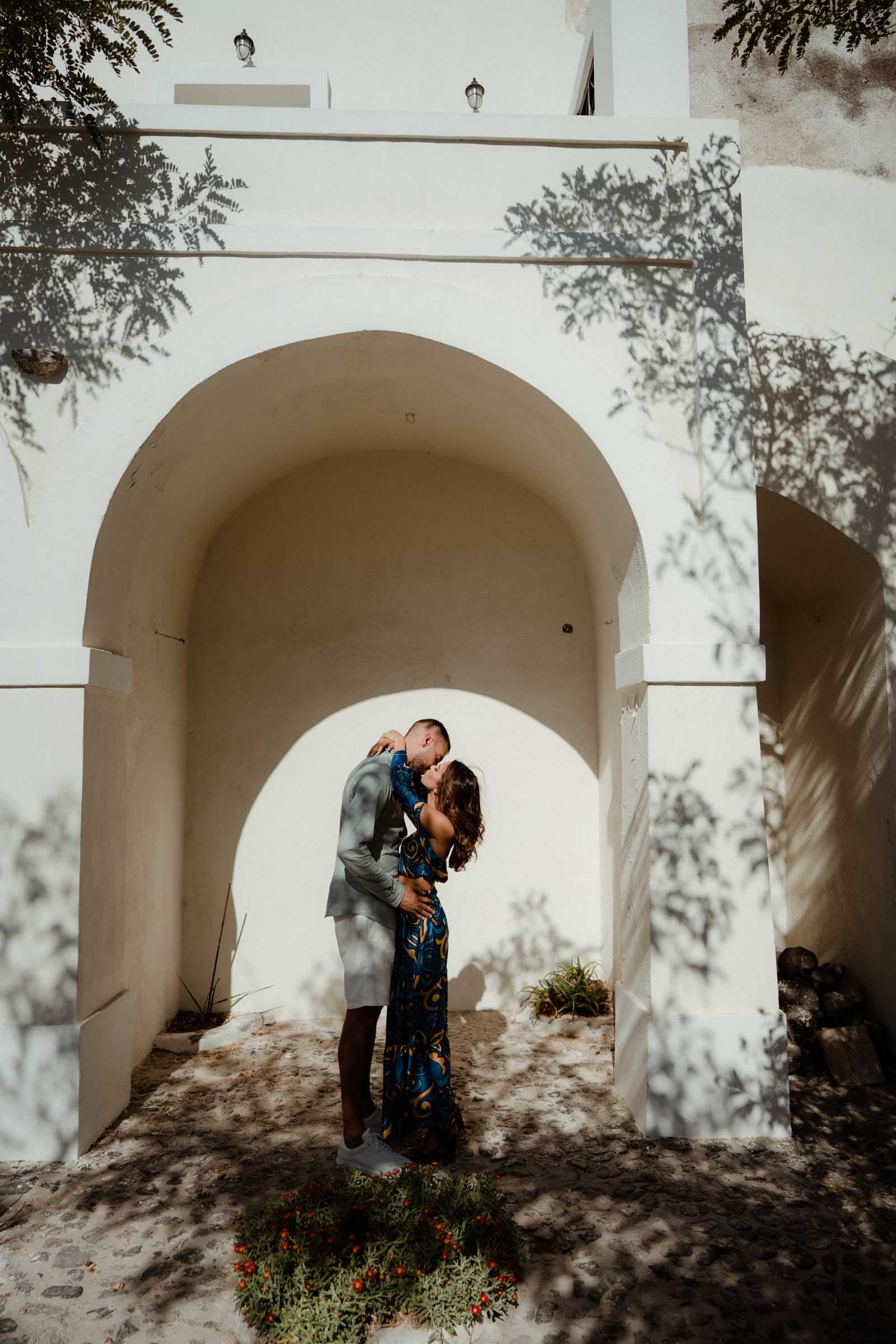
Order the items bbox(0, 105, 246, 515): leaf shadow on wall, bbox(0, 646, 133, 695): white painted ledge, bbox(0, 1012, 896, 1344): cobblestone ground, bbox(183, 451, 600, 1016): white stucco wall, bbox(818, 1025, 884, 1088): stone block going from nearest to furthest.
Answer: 1. bbox(0, 1012, 896, 1344): cobblestone ground
2. bbox(0, 646, 133, 695): white painted ledge
3. bbox(0, 105, 246, 515): leaf shadow on wall
4. bbox(818, 1025, 884, 1088): stone block
5. bbox(183, 451, 600, 1016): white stucco wall

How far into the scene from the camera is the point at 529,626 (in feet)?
22.3

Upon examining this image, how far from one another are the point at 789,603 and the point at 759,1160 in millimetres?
3842

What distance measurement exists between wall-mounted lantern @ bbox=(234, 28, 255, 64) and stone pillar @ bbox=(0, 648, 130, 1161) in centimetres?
581

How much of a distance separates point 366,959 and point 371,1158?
2.65ft

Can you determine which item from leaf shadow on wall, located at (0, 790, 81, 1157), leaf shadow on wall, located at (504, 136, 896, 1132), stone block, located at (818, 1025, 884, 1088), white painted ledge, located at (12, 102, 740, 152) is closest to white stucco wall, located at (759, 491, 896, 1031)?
stone block, located at (818, 1025, 884, 1088)

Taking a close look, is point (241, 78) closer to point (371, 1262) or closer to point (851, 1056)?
point (371, 1262)

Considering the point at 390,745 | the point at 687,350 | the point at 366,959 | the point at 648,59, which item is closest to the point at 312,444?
the point at 687,350

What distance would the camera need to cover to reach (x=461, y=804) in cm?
413

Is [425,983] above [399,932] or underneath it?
underneath

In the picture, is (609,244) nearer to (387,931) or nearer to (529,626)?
(529,626)

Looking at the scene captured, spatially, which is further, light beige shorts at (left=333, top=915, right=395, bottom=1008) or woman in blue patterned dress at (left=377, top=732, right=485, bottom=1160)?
woman in blue patterned dress at (left=377, top=732, right=485, bottom=1160)

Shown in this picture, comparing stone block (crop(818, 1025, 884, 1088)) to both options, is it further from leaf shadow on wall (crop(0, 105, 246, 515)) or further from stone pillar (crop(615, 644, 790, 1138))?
leaf shadow on wall (crop(0, 105, 246, 515))

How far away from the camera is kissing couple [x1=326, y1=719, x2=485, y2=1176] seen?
3.92m

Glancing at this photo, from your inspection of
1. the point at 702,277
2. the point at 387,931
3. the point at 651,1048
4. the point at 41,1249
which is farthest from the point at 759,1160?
the point at 702,277
